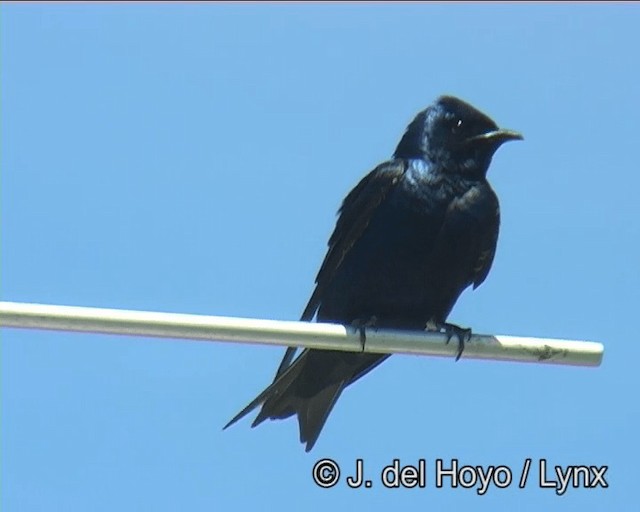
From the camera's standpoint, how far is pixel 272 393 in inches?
194

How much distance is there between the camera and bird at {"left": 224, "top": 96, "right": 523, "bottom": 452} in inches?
207

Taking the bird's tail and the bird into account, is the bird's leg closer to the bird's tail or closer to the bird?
the bird

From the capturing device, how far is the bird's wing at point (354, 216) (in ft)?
17.7

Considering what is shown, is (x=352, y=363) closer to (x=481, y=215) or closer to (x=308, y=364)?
(x=308, y=364)

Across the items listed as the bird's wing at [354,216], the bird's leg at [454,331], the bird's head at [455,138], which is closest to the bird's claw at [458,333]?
the bird's leg at [454,331]

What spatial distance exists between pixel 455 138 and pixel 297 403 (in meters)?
1.44

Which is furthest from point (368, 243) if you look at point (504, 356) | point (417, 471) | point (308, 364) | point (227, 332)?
point (227, 332)

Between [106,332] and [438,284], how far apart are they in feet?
8.09

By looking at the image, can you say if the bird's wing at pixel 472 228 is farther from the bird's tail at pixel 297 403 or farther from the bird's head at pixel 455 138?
the bird's tail at pixel 297 403

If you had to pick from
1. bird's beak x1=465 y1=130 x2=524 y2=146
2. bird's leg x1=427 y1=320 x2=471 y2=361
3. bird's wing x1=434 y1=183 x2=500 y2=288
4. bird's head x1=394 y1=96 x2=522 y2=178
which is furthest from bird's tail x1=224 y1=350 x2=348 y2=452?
bird's beak x1=465 y1=130 x2=524 y2=146

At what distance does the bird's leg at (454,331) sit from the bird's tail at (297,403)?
1.70 ft

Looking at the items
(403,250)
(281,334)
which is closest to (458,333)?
(403,250)

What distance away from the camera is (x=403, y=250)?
5262 millimetres

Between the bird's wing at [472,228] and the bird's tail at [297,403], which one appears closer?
the bird's tail at [297,403]
